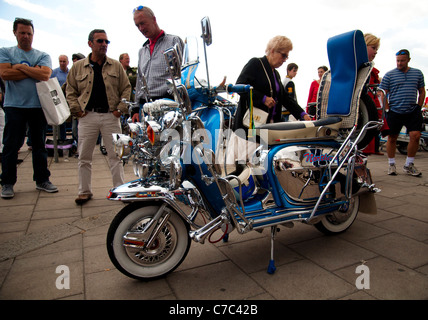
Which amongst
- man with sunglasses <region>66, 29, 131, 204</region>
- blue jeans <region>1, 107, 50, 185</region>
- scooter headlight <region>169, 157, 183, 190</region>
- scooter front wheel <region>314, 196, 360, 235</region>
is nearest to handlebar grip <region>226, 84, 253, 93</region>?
scooter headlight <region>169, 157, 183, 190</region>

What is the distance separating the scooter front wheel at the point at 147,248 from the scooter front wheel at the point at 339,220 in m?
1.36

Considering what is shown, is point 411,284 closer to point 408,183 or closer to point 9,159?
point 408,183

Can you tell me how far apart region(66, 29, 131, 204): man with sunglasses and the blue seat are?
7.96 ft

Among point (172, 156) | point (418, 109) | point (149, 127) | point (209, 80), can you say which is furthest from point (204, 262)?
point (418, 109)

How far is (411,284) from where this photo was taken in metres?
2.08


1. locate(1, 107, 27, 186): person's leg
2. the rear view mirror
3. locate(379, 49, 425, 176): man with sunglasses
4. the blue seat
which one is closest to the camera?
the rear view mirror

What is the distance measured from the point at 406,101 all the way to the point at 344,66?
134 inches

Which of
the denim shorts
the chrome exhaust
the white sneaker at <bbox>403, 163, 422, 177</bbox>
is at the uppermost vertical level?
the denim shorts

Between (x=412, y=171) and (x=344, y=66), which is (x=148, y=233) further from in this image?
(x=412, y=171)

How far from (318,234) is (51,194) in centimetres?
349

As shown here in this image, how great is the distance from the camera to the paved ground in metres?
2.04

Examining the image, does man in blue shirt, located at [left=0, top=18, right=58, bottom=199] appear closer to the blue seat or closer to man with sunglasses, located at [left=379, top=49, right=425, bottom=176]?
the blue seat

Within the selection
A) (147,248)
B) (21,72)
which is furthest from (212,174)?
(21,72)

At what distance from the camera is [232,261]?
2480mm
